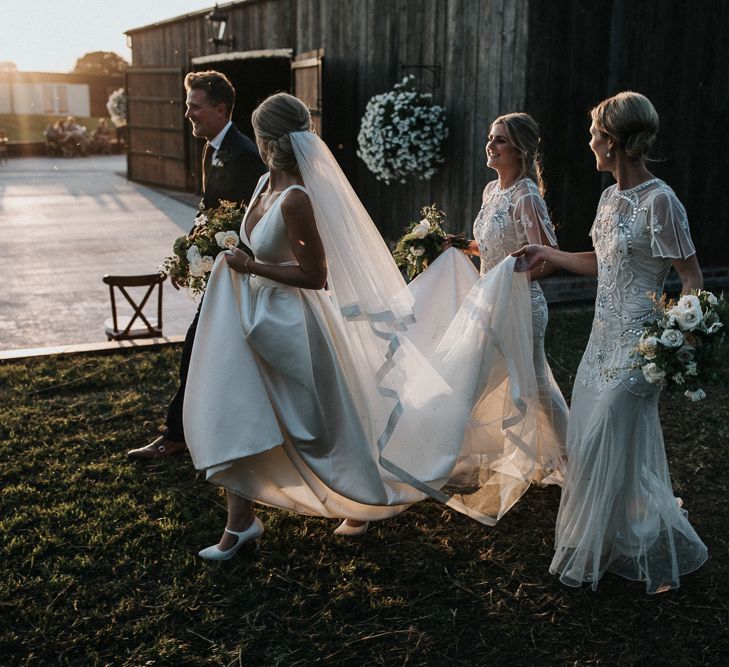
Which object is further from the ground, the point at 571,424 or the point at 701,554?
the point at 571,424

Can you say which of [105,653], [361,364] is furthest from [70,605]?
[361,364]

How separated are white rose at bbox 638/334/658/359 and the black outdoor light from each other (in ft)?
46.1

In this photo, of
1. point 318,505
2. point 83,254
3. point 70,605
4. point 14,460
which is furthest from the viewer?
point 83,254

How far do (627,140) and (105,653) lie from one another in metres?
2.78

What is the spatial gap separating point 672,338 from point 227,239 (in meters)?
1.98

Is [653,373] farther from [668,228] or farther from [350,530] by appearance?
[350,530]

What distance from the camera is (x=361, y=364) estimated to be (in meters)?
3.94

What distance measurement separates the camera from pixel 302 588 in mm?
3662

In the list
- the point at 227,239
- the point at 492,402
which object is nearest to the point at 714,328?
the point at 492,402

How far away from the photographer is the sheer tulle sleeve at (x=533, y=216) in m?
4.25

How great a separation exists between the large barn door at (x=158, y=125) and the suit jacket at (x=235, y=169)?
14.1 m

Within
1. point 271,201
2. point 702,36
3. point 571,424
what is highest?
point 702,36

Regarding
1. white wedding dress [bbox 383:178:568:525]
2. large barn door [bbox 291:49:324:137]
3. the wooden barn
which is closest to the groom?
white wedding dress [bbox 383:178:568:525]

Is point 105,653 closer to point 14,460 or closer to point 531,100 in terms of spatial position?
point 14,460
